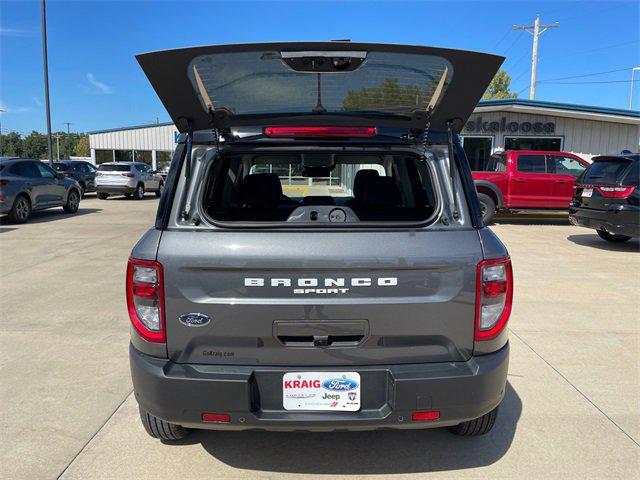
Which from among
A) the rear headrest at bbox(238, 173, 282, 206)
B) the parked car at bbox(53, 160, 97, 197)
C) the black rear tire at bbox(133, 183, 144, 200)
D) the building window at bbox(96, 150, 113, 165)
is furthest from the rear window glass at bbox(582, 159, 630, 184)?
the building window at bbox(96, 150, 113, 165)

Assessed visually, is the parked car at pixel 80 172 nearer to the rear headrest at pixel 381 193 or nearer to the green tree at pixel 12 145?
the rear headrest at pixel 381 193

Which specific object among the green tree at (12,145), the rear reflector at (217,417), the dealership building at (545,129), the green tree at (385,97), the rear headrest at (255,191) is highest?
the green tree at (12,145)

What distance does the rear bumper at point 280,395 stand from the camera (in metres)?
2.18

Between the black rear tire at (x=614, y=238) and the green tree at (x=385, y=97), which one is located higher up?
the green tree at (x=385, y=97)

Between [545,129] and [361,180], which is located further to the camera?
[545,129]

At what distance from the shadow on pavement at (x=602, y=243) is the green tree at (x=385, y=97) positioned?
8482mm

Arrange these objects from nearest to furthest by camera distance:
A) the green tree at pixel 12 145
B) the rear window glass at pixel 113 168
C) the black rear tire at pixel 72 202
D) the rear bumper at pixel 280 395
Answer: the rear bumper at pixel 280 395 < the black rear tire at pixel 72 202 < the rear window glass at pixel 113 168 < the green tree at pixel 12 145

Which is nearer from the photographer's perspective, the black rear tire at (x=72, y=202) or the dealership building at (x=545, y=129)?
the black rear tire at (x=72, y=202)

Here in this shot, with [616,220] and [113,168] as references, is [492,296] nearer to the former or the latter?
[616,220]

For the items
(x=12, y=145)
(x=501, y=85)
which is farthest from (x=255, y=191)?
(x=12, y=145)

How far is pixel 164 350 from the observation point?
7.42 feet

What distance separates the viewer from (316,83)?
7.94 ft

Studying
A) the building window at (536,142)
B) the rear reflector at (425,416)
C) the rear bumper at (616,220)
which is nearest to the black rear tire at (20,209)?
the rear reflector at (425,416)

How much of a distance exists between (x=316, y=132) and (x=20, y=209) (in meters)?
12.1
